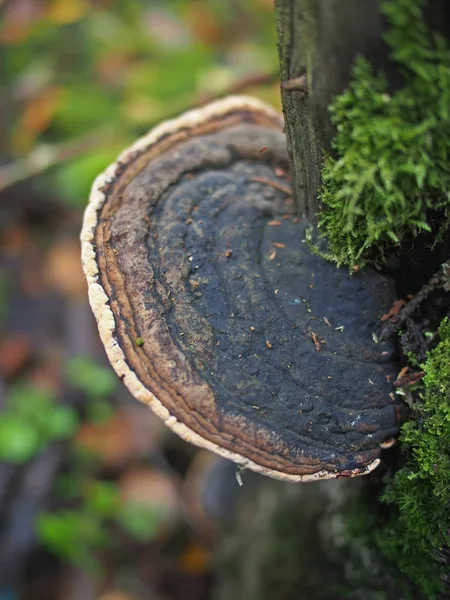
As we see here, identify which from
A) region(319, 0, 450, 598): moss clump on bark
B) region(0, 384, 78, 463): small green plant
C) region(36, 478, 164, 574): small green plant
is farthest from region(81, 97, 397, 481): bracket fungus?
region(0, 384, 78, 463): small green plant

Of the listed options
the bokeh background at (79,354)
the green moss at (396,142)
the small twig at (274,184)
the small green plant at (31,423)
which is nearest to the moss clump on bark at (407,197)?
the green moss at (396,142)

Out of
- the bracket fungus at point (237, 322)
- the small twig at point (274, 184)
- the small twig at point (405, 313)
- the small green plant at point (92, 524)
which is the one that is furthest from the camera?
the small green plant at point (92, 524)

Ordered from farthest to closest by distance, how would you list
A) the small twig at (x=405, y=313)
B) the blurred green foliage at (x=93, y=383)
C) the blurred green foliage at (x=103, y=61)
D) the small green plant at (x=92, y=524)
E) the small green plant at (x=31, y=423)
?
1. the blurred green foliage at (x=103, y=61)
2. the blurred green foliage at (x=93, y=383)
3. the small green plant at (x=31, y=423)
4. the small green plant at (x=92, y=524)
5. the small twig at (x=405, y=313)

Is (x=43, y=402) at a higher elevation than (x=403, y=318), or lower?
lower

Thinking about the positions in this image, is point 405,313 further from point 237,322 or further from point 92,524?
point 92,524

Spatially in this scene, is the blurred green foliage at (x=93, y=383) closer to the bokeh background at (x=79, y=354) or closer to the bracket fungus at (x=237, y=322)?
the bokeh background at (x=79, y=354)

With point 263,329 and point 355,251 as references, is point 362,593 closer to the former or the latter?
point 263,329

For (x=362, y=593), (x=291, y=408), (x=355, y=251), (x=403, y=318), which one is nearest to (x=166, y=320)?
(x=291, y=408)
